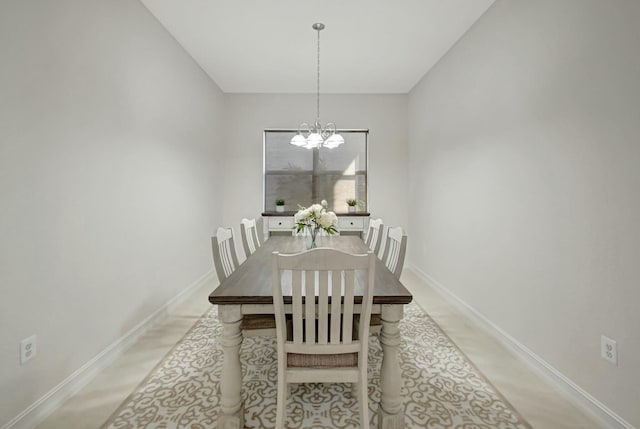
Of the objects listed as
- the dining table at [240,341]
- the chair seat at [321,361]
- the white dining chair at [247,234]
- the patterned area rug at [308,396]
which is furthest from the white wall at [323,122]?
the chair seat at [321,361]

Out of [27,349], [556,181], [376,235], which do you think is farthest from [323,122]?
[27,349]

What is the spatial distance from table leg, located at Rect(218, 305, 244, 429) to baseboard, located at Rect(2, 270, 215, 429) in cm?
97

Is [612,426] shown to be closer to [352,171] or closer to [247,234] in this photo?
[247,234]

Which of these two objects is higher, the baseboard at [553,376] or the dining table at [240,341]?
the dining table at [240,341]

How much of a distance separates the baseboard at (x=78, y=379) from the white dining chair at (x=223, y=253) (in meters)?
0.96

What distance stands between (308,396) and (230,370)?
56cm

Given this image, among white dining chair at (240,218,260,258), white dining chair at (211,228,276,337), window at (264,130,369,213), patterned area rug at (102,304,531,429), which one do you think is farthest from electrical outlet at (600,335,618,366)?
window at (264,130,369,213)

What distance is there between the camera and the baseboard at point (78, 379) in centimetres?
148

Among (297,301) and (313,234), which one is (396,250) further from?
(297,301)

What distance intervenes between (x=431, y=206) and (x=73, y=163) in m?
3.63

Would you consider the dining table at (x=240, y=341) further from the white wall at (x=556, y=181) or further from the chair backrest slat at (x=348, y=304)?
the white wall at (x=556, y=181)

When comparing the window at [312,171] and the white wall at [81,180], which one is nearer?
the white wall at [81,180]

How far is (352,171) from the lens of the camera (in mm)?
4859

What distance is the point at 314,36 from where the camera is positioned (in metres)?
3.04
